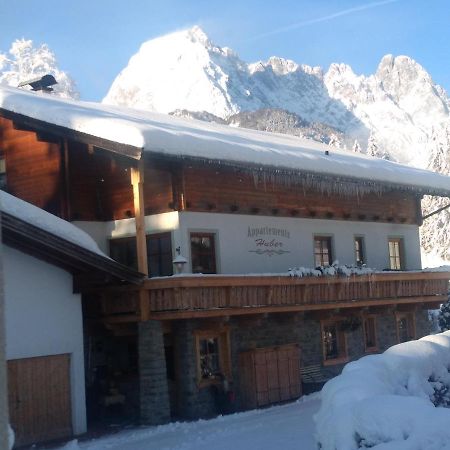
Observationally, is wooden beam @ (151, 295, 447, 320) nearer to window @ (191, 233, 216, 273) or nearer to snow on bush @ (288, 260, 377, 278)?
snow on bush @ (288, 260, 377, 278)

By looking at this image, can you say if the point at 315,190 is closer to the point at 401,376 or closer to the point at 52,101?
the point at 52,101

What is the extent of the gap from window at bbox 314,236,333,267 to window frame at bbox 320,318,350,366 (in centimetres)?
170

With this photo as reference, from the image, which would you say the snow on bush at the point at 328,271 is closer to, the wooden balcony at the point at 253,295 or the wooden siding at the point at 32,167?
the wooden balcony at the point at 253,295

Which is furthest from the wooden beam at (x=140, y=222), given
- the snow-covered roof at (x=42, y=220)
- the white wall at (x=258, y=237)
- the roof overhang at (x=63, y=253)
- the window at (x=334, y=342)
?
the window at (x=334, y=342)

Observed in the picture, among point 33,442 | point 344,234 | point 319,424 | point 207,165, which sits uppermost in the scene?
point 207,165

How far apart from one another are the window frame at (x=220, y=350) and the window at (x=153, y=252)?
5.50 ft

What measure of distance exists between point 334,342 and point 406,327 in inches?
149

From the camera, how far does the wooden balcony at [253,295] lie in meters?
15.9

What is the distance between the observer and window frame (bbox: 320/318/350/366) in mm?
21188

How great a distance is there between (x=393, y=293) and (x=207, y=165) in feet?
24.2

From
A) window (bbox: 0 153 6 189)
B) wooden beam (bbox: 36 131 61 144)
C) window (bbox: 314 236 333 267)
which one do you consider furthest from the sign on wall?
window (bbox: 0 153 6 189)

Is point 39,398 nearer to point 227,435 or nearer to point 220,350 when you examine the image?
point 227,435

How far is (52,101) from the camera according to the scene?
63.5 feet

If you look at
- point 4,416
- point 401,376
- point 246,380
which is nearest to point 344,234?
point 246,380
